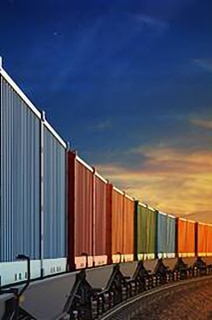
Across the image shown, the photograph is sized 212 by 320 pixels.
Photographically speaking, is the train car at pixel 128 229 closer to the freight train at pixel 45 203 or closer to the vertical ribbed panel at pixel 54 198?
the freight train at pixel 45 203

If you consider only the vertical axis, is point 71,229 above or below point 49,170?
below

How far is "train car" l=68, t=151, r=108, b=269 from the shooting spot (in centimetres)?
1697

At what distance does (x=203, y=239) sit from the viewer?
211 feet

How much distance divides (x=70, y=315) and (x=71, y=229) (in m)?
2.00

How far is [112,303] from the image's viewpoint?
25.1 m

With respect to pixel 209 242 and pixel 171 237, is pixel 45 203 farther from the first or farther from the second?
pixel 209 242

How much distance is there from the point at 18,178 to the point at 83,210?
896 cm

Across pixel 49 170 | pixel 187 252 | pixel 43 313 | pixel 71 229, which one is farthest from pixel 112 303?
pixel 187 252

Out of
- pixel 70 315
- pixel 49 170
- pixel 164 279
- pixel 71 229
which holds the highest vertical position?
pixel 49 170

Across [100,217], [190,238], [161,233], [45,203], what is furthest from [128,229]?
[190,238]

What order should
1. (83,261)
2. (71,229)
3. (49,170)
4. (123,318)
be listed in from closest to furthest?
(49,170) → (71,229) → (83,261) → (123,318)

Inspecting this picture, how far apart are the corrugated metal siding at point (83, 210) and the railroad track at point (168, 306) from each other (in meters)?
2.16

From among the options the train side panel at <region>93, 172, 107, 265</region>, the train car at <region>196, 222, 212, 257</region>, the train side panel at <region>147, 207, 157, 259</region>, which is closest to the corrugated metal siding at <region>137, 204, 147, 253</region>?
Result: the train side panel at <region>147, 207, 157, 259</region>

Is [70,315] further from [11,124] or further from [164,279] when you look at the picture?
[164,279]
